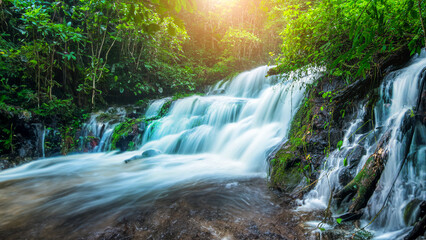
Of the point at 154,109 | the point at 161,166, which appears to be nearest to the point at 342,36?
the point at 161,166

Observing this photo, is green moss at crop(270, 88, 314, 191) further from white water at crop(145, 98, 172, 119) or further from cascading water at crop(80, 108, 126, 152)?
white water at crop(145, 98, 172, 119)

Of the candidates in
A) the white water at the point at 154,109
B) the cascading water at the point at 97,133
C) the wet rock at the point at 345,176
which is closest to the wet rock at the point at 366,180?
the wet rock at the point at 345,176

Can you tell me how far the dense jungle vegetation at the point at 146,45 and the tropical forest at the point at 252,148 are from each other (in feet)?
0.15

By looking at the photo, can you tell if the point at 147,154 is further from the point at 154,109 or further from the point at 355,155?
the point at 355,155

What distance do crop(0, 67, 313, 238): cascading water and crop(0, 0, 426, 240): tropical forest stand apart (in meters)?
0.04

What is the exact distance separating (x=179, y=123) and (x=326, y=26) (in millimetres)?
6038

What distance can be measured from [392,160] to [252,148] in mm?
3076

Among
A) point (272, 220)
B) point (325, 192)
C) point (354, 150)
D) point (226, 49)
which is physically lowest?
point (272, 220)

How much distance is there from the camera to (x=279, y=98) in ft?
19.6

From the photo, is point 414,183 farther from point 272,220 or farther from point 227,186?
point 227,186

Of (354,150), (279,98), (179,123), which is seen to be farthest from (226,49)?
(354,150)

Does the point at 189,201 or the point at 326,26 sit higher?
the point at 326,26

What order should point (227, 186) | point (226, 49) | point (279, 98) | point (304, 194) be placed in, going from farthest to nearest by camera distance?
point (226, 49)
point (279, 98)
point (227, 186)
point (304, 194)

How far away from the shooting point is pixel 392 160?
198cm
